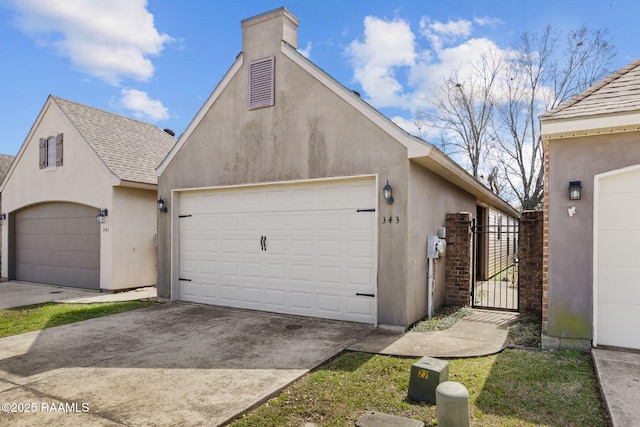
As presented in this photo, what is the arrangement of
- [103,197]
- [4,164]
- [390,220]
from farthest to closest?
1. [4,164]
2. [103,197]
3. [390,220]

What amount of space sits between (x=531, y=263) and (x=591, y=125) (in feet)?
11.4

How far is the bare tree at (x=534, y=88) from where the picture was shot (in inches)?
772

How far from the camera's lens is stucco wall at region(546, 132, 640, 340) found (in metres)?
5.05

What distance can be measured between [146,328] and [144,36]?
28.8 ft

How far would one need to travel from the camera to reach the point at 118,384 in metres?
4.22

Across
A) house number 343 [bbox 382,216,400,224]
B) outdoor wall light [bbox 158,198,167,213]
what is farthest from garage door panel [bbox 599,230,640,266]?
outdoor wall light [bbox 158,198,167,213]

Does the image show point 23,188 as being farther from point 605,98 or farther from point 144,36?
point 605,98

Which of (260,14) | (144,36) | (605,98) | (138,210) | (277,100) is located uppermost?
(144,36)

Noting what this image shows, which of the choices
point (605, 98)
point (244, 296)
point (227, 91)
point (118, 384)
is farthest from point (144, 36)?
point (605, 98)

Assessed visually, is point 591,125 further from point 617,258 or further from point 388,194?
point 388,194

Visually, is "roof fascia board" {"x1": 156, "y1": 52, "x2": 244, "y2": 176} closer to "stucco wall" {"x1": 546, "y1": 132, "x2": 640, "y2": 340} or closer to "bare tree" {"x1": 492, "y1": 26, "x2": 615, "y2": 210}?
"stucco wall" {"x1": 546, "y1": 132, "x2": 640, "y2": 340}

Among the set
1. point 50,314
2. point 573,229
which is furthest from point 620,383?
point 50,314

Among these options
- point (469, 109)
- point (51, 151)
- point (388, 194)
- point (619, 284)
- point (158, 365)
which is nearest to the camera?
point (158, 365)

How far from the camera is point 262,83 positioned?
7.84 metres
